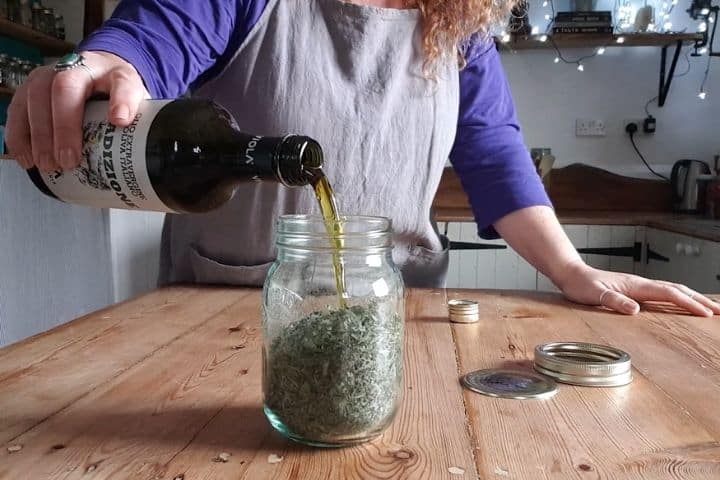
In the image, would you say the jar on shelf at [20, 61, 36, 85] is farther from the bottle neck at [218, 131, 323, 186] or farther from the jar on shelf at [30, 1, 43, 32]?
the bottle neck at [218, 131, 323, 186]

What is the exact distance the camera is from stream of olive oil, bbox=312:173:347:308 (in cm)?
45

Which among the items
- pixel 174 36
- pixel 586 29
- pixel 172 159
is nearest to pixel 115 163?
pixel 172 159

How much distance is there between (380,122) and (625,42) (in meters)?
2.14

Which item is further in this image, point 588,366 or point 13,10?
point 13,10

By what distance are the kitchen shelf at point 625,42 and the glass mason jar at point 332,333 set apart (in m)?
2.34

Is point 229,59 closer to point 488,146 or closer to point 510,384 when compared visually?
point 488,146

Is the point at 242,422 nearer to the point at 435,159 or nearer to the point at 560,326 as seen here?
the point at 560,326

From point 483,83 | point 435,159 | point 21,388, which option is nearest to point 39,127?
point 21,388

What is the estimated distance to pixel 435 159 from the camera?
3.42 ft

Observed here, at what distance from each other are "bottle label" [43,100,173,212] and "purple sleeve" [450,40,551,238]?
0.66 m

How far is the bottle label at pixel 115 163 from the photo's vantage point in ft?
1.58

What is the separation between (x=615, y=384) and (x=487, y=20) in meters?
0.66

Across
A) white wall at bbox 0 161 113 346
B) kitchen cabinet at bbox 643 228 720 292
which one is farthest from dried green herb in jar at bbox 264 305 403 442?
kitchen cabinet at bbox 643 228 720 292

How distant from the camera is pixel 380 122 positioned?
0.97 m
